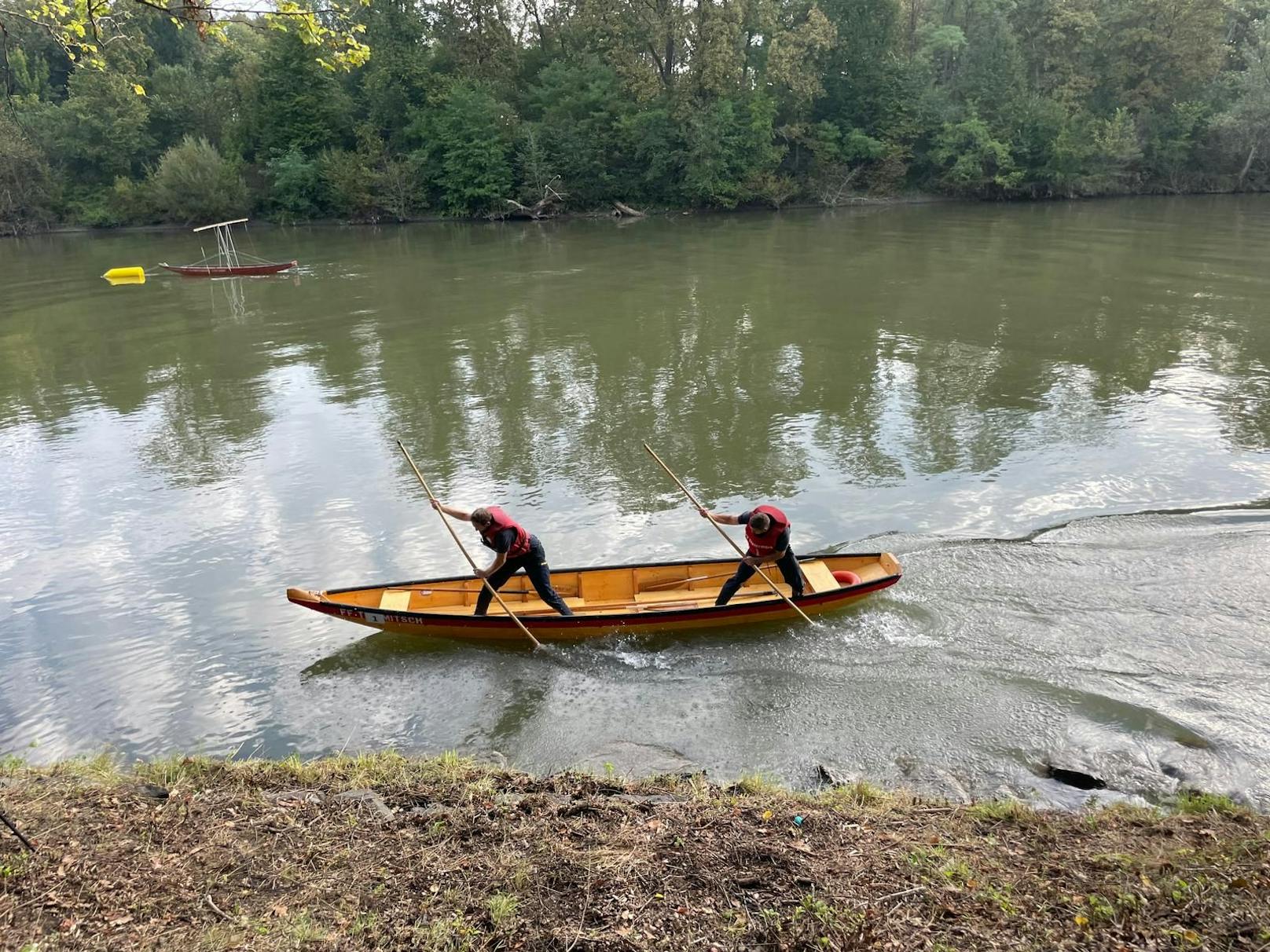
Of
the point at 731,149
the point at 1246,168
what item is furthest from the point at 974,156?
the point at 1246,168

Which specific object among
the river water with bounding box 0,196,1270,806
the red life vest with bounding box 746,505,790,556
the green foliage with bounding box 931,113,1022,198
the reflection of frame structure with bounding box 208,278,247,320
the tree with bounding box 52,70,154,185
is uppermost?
the tree with bounding box 52,70,154,185

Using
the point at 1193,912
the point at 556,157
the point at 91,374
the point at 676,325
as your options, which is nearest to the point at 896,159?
the point at 556,157

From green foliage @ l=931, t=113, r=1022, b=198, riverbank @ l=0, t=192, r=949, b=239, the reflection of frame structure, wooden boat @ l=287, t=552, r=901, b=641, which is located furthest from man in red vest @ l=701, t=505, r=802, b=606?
green foliage @ l=931, t=113, r=1022, b=198

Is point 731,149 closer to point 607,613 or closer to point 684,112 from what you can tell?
point 684,112

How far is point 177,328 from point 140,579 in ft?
54.2

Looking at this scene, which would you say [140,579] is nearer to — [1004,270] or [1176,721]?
[1176,721]

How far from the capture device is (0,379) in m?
20.5

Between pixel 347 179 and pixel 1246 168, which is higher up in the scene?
pixel 347 179

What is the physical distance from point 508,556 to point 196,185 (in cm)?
5127

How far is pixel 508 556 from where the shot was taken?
30.8ft

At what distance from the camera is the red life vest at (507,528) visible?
359 inches

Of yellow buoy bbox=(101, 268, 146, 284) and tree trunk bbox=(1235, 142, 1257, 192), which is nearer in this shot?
yellow buoy bbox=(101, 268, 146, 284)

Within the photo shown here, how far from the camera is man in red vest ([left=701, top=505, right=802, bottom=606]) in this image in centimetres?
928

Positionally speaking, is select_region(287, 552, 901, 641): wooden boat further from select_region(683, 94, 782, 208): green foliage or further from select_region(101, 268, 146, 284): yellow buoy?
select_region(683, 94, 782, 208): green foliage
